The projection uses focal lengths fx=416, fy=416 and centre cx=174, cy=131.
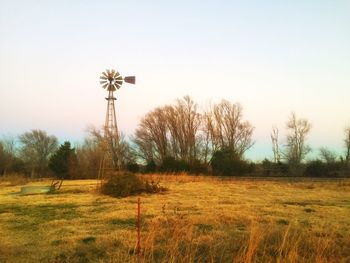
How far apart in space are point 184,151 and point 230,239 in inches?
2283

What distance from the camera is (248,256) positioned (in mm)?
6645

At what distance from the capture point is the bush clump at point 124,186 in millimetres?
21219

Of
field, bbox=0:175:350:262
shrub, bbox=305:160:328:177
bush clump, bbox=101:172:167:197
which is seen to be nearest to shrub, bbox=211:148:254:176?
shrub, bbox=305:160:328:177

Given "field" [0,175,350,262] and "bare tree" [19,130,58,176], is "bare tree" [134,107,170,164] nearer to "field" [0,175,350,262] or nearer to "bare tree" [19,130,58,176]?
"bare tree" [19,130,58,176]

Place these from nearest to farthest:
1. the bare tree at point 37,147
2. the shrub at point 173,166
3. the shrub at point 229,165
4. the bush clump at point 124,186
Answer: the bush clump at point 124,186
the shrub at point 229,165
the shrub at point 173,166
the bare tree at point 37,147

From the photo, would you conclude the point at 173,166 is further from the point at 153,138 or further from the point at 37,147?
the point at 37,147

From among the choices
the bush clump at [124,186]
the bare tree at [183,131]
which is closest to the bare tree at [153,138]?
the bare tree at [183,131]

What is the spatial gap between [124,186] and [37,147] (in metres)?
67.4

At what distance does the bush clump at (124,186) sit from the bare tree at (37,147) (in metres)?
60.0

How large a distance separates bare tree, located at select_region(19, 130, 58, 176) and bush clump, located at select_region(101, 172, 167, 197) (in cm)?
6005

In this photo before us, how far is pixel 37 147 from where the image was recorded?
8388cm

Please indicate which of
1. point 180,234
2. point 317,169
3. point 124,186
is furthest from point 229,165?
point 180,234

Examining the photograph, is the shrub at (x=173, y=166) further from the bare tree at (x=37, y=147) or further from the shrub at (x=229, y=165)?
the bare tree at (x=37, y=147)

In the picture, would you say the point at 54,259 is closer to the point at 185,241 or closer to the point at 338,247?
the point at 185,241
